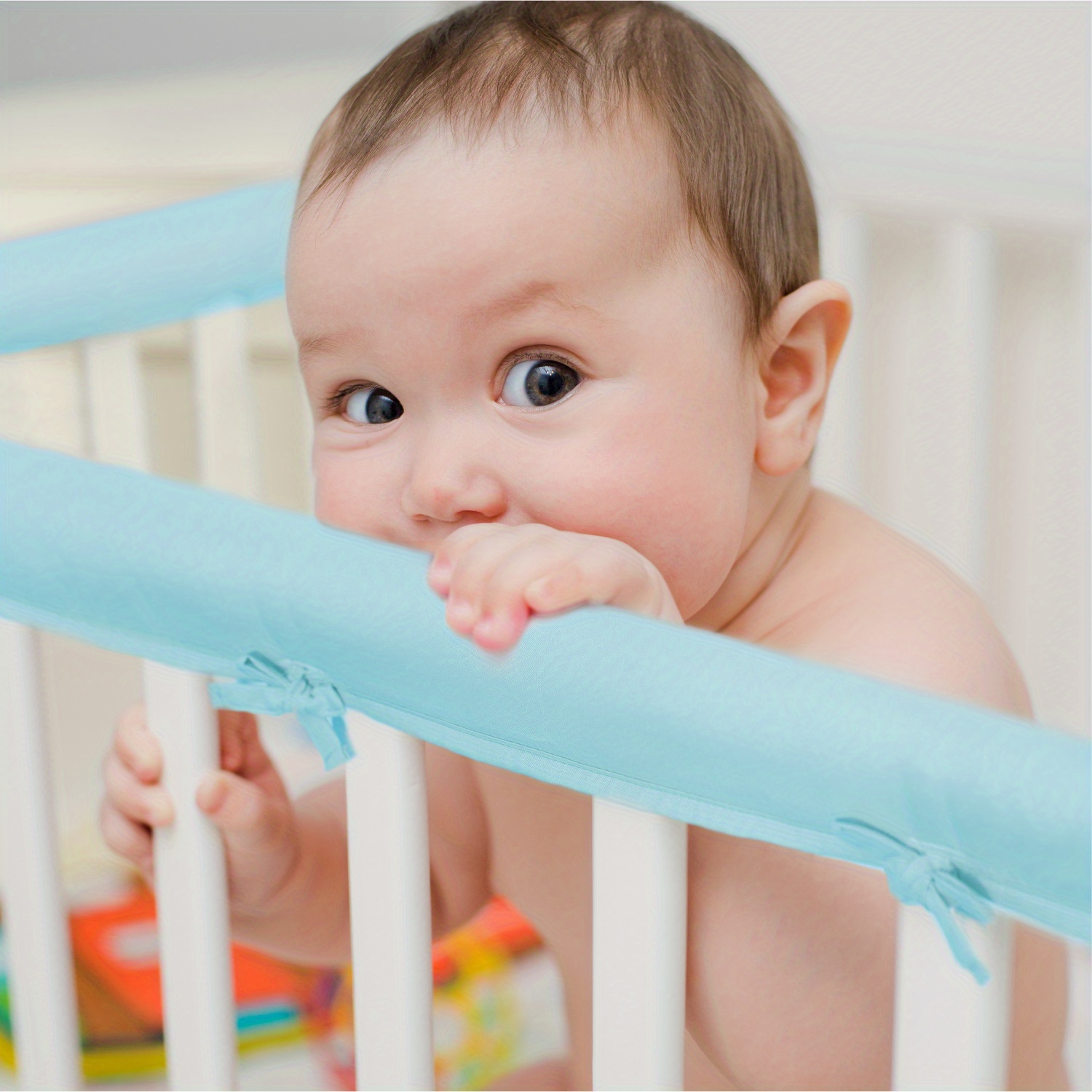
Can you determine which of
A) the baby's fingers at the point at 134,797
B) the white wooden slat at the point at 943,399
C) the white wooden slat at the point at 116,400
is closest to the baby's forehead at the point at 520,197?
the baby's fingers at the point at 134,797

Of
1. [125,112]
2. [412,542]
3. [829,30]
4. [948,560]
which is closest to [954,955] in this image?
[412,542]

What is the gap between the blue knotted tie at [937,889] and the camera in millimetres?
381

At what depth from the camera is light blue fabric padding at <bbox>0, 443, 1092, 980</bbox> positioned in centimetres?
37

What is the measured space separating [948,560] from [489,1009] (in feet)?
1.71

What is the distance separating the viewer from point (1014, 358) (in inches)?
47.1

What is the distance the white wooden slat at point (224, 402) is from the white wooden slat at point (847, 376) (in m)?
0.43

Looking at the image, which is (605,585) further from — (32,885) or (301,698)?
(32,885)

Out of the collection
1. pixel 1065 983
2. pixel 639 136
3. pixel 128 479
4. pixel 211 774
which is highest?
pixel 639 136

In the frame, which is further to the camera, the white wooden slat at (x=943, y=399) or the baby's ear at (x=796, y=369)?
the white wooden slat at (x=943, y=399)

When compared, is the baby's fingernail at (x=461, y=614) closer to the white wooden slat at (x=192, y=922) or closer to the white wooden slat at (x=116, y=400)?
the white wooden slat at (x=192, y=922)

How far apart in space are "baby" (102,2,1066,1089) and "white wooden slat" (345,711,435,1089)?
83mm

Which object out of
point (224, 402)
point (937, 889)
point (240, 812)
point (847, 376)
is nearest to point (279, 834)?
point (240, 812)

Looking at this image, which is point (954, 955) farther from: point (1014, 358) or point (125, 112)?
point (125, 112)

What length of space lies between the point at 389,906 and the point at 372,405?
226 millimetres
